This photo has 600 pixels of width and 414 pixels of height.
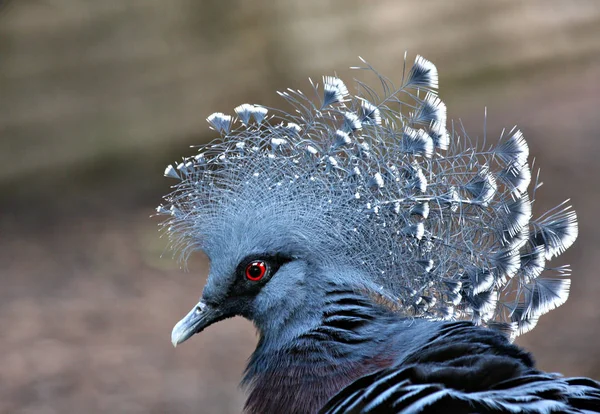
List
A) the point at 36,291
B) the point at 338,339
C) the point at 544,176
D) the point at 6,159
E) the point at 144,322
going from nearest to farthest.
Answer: the point at 338,339 → the point at 144,322 → the point at 36,291 → the point at 544,176 → the point at 6,159

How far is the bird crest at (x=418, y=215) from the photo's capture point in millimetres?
2395

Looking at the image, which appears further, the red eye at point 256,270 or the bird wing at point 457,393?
the red eye at point 256,270

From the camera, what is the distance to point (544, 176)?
655cm

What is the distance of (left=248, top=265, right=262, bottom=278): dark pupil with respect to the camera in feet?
8.14

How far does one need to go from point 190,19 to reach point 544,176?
11.8 ft

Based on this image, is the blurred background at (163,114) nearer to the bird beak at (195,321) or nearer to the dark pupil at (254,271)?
the bird beak at (195,321)

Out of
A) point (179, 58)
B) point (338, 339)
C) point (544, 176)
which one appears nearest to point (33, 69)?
point (179, 58)

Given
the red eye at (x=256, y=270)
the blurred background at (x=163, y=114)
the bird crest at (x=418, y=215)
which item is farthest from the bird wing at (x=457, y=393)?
the blurred background at (x=163, y=114)

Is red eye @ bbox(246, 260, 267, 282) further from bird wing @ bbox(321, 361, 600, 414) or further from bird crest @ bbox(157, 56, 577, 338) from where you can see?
bird wing @ bbox(321, 361, 600, 414)

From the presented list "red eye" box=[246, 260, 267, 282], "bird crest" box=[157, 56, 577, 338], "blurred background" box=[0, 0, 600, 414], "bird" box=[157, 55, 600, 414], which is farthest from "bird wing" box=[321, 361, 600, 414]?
"blurred background" box=[0, 0, 600, 414]

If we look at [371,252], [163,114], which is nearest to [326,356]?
[371,252]

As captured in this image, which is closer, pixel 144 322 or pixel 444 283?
pixel 444 283

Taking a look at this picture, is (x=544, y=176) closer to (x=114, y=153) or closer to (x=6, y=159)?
(x=114, y=153)

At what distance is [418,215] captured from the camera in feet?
7.91
